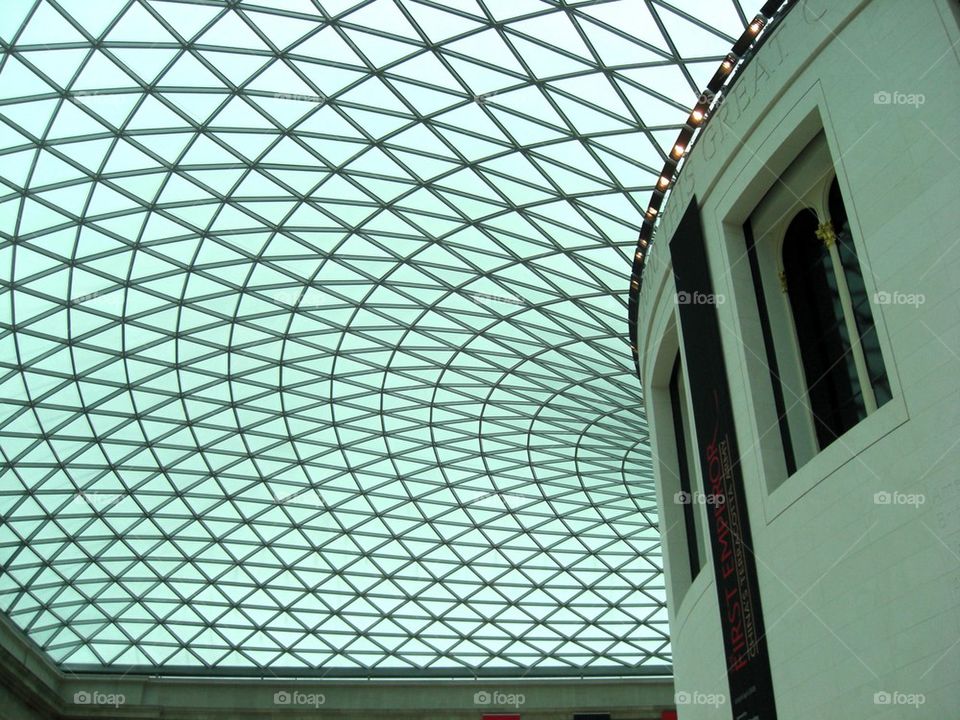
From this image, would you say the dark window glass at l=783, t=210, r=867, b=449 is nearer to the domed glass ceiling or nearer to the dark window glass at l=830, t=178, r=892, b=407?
the dark window glass at l=830, t=178, r=892, b=407

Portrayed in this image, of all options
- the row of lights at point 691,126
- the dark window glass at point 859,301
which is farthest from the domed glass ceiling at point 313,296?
the dark window glass at point 859,301

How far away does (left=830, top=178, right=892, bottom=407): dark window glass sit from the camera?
14834 millimetres

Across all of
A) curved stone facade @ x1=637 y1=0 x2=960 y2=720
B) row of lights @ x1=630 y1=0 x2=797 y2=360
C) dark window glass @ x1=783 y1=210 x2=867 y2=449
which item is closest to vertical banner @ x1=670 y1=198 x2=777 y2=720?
curved stone facade @ x1=637 y1=0 x2=960 y2=720

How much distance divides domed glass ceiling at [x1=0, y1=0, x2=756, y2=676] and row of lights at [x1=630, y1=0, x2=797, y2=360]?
142 cm

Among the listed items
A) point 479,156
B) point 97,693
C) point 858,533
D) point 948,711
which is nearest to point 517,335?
point 479,156

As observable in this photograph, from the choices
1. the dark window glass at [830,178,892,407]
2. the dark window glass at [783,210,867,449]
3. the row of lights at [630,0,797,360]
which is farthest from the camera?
the row of lights at [630,0,797,360]

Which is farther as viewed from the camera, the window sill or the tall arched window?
the tall arched window

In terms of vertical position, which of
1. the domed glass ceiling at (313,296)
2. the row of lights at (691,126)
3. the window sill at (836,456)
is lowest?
the window sill at (836,456)

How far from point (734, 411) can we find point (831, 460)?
3619 mm

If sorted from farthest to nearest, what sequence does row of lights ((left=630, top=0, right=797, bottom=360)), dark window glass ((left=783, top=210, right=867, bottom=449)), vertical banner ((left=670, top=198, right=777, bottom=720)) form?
row of lights ((left=630, top=0, right=797, bottom=360)) < vertical banner ((left=670, top=198, right=777, bottom=720)) < dark window glass ((left=783, top=210, right=867, bottom=449))

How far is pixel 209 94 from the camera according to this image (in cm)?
2689

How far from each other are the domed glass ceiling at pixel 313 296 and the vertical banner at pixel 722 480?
20.4 ft

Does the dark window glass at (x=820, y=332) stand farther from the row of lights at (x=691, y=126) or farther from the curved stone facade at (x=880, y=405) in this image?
the row of lights at (x=691, y=126)

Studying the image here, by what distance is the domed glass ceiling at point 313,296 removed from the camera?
25.0 meters
